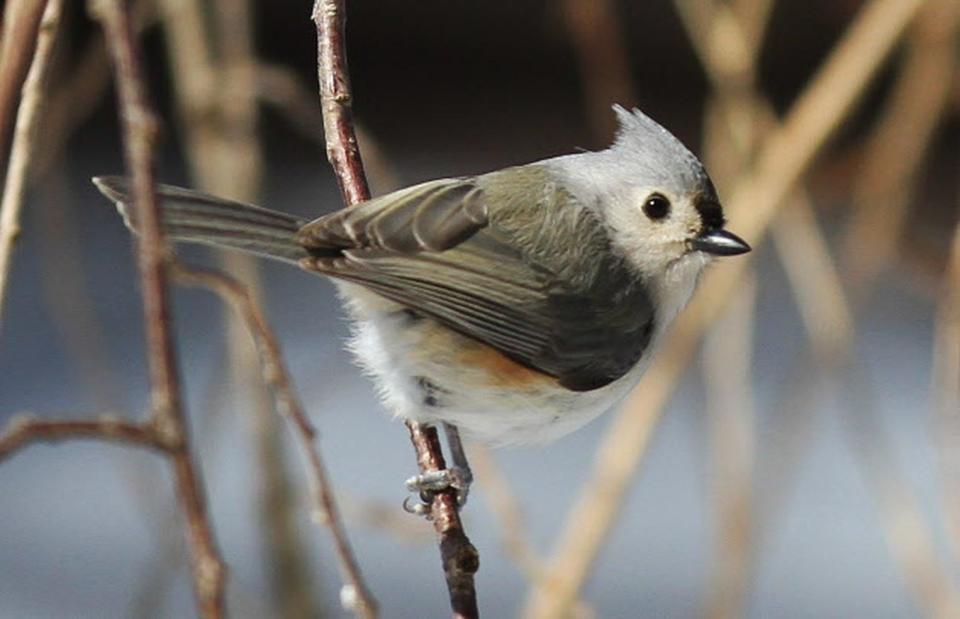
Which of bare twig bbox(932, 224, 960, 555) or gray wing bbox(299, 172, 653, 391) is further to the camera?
bare twig bbox(932, 224, 960, 555)

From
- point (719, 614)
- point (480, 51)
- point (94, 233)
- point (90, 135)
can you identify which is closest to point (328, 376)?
point (719, 614)

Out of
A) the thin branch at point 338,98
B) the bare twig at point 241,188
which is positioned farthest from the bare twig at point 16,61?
the bare twig at point 241,188

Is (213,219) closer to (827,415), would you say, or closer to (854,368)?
(854,368)

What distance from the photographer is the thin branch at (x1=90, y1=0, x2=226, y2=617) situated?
82 cm

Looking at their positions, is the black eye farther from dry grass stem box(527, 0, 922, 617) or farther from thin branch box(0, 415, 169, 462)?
thin branch box(0, 415, 169, 462)

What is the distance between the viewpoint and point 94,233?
5.07 metres

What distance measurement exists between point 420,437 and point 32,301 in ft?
10.7

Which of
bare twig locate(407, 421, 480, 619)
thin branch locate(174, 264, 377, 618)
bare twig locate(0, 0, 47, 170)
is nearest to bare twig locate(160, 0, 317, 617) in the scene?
bare twig locate(407, 421, 480, 619)

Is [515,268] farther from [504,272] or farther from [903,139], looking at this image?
[903,139]

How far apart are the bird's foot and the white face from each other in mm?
449

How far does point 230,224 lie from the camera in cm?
187

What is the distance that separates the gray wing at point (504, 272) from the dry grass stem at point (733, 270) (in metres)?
0.54

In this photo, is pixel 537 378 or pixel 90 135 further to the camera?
pixel 90 135

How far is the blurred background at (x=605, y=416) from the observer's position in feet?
9.24
